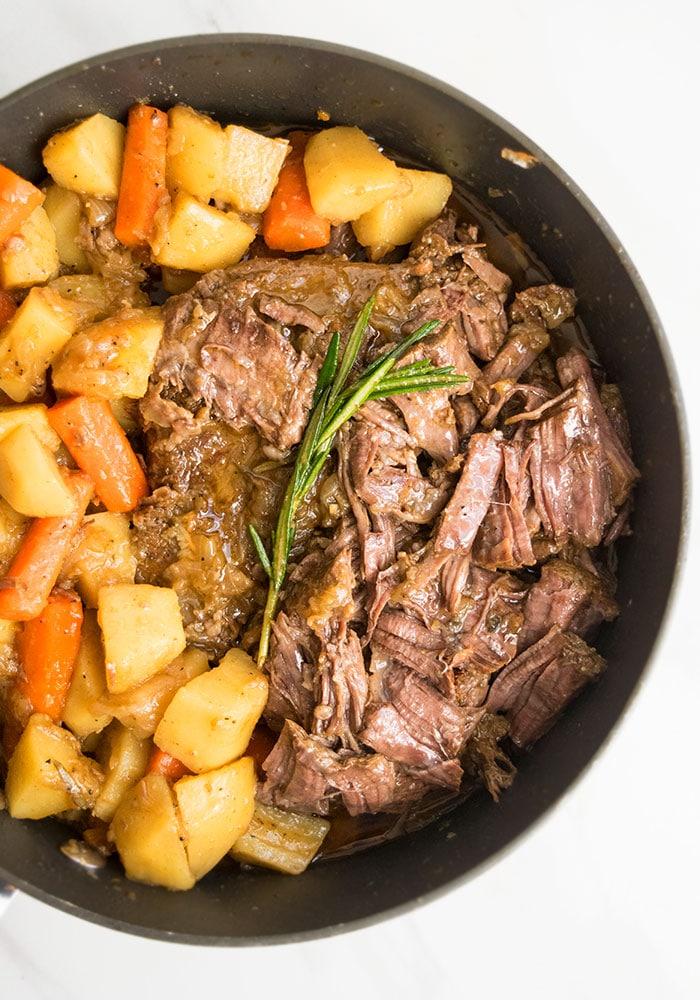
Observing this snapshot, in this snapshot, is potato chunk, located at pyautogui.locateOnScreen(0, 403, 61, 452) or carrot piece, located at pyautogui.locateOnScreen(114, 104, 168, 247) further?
carrot piece, located at pyautogui.locateOnScreen(114, 104, 168, 247)

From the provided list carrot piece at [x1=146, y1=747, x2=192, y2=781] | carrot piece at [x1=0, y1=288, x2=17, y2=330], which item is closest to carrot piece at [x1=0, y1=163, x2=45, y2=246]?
carrot piece at [x1=0, y1=288, x2=17, y2=330]

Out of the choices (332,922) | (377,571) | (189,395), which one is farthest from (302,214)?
(332,922)

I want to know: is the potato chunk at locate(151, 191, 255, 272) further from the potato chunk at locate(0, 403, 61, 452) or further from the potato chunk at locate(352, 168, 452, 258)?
the potato chunk at locate(0, 403, 61, 452)

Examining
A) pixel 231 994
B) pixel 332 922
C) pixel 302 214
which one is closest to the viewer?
pixel 332 922

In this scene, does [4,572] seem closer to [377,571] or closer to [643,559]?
[377,571]

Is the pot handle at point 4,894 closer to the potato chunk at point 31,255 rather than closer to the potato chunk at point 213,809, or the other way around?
the potato chunk at point 213,809

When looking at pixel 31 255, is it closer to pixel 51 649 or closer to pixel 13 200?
pixel 13 200
